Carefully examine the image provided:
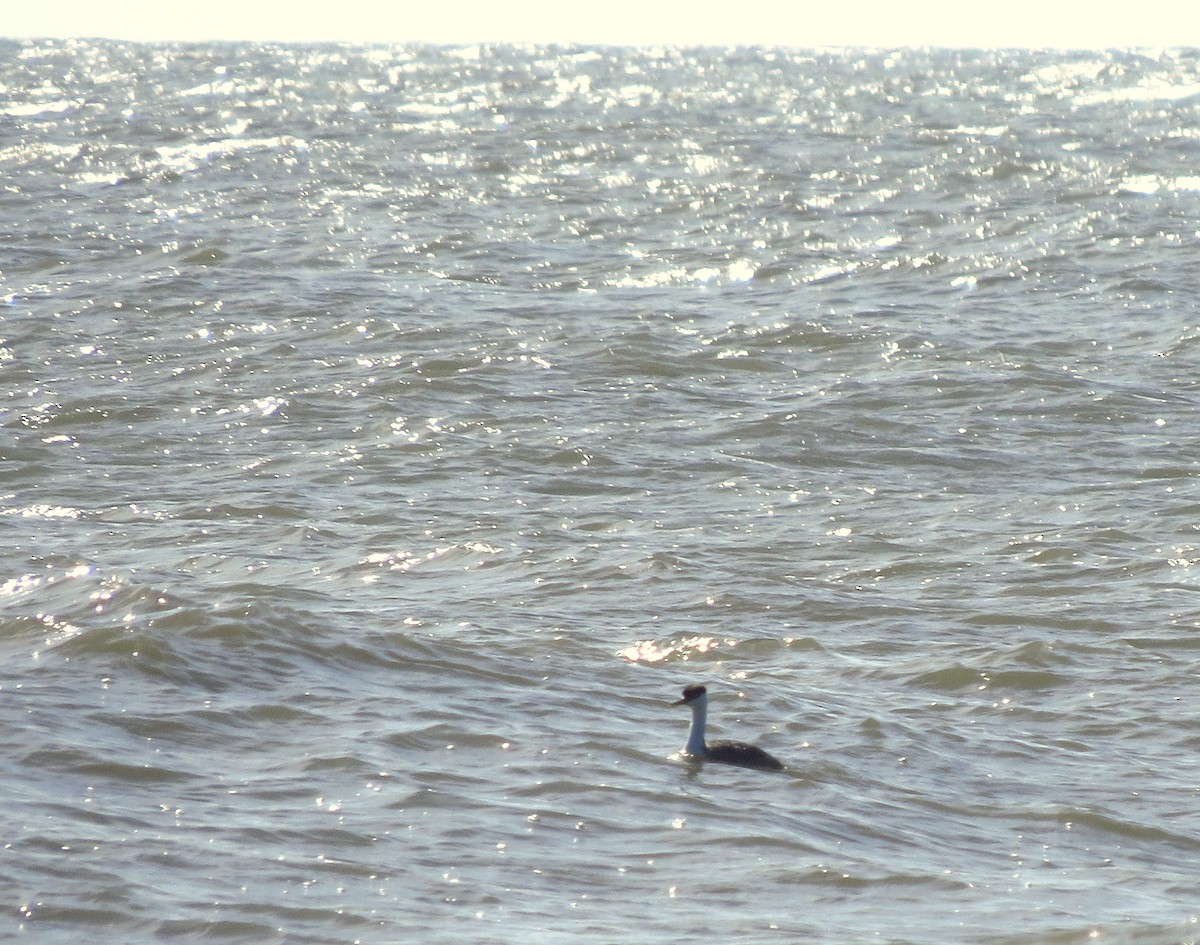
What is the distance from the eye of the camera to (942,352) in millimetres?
18438

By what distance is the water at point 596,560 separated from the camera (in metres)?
7.41

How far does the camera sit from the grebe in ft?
28.4

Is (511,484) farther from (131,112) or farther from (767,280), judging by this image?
(131,112)

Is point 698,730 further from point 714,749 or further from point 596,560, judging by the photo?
point 596,560

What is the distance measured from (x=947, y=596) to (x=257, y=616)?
4.41m

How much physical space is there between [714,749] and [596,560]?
374cm

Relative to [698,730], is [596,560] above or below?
below

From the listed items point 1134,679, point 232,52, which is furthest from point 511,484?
point 232,52

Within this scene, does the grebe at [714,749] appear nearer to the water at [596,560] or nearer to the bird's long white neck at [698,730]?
the bird's long white neck at [698,730]

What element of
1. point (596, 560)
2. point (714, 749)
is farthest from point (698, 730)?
point (596, 560)

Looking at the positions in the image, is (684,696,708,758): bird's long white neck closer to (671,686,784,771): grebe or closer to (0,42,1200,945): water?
(671,686,784,771): grebe

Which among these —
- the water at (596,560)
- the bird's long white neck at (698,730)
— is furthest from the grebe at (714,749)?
the water at (596,560)

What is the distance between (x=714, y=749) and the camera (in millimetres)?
8688

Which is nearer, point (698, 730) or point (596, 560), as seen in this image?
point (698, 730)
